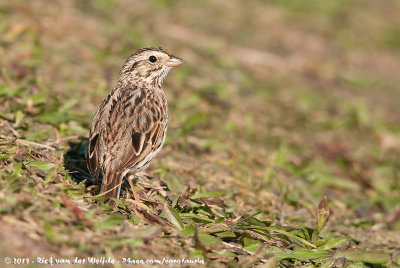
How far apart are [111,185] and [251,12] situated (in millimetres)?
10813

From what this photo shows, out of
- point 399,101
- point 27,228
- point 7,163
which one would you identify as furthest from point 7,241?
point 399,101

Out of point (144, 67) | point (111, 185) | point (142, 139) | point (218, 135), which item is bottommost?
point (218, 135)

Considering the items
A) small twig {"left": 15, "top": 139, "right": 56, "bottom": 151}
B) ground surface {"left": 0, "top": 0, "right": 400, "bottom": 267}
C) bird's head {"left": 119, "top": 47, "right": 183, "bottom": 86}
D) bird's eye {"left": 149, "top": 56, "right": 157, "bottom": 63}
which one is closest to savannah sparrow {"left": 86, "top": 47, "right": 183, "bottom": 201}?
bird's head {"left": 119, "top": 47, "right": 183, "bottom": 86}

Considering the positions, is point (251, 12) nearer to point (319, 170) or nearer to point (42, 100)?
point (319, 170)

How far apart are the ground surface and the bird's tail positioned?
158mm

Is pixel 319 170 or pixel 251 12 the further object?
pixel 251 12

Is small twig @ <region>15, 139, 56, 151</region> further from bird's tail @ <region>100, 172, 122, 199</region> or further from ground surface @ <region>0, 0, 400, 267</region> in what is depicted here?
bird's tail @ <region>100, 172, 122, 199</region>

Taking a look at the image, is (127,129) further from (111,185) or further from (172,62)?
(172,62)

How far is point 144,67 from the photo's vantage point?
654cm

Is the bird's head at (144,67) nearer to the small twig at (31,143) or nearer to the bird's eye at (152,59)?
the bird's eye at (152,59)

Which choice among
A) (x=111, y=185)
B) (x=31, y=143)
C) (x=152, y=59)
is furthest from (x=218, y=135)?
(x=111, y=185)

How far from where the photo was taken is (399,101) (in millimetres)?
12648

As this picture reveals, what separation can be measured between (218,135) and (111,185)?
359 centimetres

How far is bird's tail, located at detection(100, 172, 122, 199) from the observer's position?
5.13m
